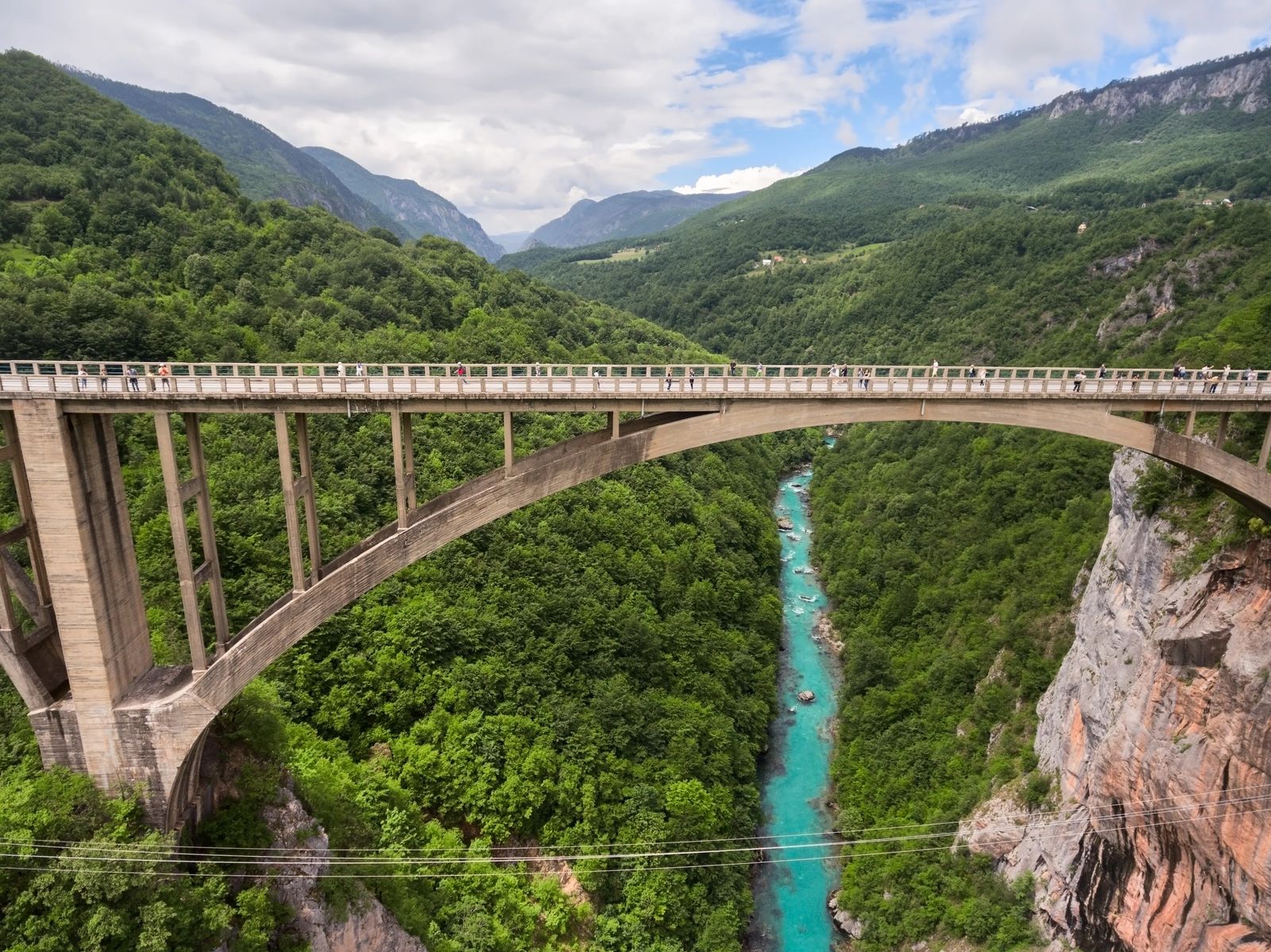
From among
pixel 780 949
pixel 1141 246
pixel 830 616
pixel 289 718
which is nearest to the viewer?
pixel 289 718

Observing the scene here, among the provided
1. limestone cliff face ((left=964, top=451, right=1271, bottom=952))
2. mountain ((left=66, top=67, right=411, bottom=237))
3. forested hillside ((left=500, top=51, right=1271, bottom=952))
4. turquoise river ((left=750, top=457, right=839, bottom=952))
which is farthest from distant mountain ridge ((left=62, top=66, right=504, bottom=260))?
limestone cliff face ((left=964, top=451, right=1271, bottom=952))

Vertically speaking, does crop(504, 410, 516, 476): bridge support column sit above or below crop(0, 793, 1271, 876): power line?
above

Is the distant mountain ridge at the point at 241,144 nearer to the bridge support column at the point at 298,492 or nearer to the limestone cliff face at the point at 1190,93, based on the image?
the bridge support column at the point at 298,492

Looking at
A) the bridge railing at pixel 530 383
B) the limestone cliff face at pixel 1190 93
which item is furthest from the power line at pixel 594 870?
the limestone cliff face at pixel 1190 93

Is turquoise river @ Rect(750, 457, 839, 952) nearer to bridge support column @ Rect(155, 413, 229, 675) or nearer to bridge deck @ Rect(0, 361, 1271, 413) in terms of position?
bridge deck @ Rect(0, 361, 1271, 413)

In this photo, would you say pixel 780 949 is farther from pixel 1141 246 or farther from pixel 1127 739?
pixel 1141 246

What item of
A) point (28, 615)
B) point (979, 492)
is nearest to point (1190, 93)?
point (979, 492)

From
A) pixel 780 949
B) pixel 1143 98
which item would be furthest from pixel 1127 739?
pixel 1143 98

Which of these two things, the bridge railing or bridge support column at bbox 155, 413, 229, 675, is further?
bridge support column at bbox 155, 413, 229, 675
